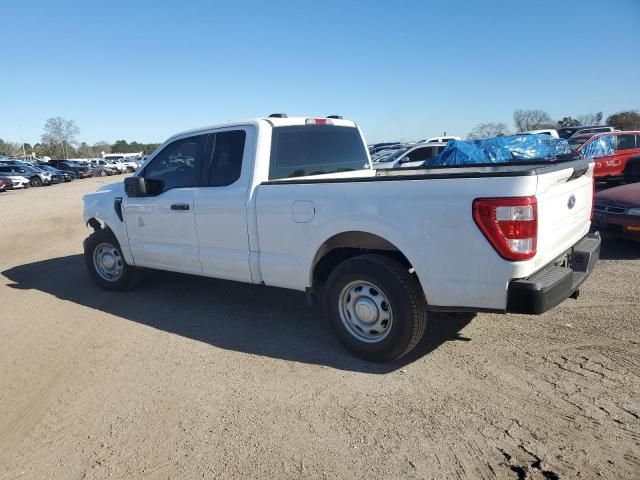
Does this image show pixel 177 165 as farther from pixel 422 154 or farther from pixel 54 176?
pixel 54 176

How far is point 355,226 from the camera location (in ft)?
12.3

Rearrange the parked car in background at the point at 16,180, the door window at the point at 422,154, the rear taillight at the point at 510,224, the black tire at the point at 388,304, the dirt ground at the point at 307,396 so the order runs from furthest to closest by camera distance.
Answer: the parked car in background at the point at 16,180 < the door window at the point at 422,154 < the black tire at the point at 388,304 < the rear taillight at the point at 510,224 < the dirt ground at the point at 307,396

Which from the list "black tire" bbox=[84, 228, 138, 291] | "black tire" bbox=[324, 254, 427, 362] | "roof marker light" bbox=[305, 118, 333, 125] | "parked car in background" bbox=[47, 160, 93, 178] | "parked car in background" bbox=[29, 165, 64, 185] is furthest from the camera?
"parked car in background" bbox=[47, 160, 93, 178]

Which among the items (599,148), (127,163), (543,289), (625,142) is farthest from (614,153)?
(127,163)

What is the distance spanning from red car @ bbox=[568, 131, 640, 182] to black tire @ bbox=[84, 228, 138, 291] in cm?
1245

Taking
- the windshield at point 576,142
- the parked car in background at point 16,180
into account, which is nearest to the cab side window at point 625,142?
the windshield at point 576,142

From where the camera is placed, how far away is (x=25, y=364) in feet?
14.1

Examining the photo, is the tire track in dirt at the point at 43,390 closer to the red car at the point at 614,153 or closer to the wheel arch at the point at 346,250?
the wheel arch at the point at 346,250

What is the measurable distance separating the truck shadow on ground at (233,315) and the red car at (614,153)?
11.0 meters

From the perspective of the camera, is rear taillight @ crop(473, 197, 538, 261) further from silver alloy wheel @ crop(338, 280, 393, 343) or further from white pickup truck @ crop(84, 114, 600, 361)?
silver alloy wheel @ crop(338, 280, 393, 343)

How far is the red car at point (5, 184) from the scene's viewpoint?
31641 millimetres

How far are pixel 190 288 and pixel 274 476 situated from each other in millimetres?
4031

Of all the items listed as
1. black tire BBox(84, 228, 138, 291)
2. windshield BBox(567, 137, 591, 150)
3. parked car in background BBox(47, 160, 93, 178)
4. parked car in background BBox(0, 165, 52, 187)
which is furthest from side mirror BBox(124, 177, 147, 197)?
parked car in background BBox(47, 160, 93, 178)

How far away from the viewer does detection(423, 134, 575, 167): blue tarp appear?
1279 centimetres
